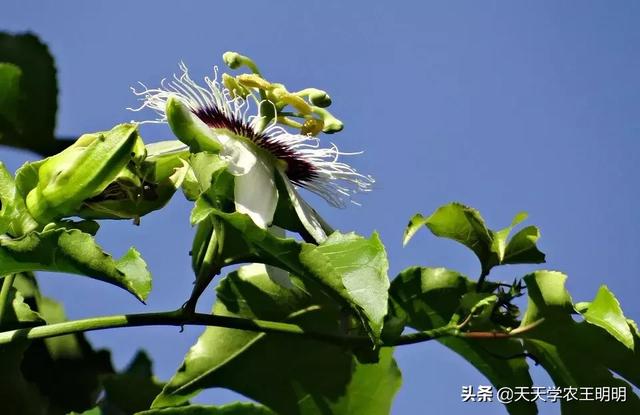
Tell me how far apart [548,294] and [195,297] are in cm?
45

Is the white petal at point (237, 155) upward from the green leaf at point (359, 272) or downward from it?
upward

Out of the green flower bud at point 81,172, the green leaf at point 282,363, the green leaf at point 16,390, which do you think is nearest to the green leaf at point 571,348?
the green leaf at point 282,363

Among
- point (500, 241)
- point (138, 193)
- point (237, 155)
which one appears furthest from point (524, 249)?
point (138, 193)

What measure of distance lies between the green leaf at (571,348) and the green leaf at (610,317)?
5 cm

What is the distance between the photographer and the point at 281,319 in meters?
1.21

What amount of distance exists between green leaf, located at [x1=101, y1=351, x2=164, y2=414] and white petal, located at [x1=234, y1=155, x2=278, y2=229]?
13.5 inches

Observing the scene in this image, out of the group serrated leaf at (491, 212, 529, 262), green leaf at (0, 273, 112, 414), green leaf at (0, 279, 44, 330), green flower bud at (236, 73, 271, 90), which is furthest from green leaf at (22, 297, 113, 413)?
serrated leaf at (491, 212, 529, 262)

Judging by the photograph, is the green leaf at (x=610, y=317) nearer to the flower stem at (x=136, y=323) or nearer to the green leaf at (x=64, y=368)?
the flower stem at (x=136, y=323)

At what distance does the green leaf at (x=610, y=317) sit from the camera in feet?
3.61

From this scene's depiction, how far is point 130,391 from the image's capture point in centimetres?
129

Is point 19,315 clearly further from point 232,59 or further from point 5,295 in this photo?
point 232,59

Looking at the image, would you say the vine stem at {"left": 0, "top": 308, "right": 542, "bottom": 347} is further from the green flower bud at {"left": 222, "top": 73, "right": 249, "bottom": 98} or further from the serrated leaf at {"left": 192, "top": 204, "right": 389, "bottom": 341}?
the green flower bud at {"left": 222, "top": 73, "right": 249, "bottom": 98}

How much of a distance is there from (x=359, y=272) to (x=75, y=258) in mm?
284

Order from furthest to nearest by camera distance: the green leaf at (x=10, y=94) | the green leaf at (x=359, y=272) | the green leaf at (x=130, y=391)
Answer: the green leaf at (x=10, y=94) < the green leaf at (x=130, y=391) < the green leaf at (x=359, y=272)
